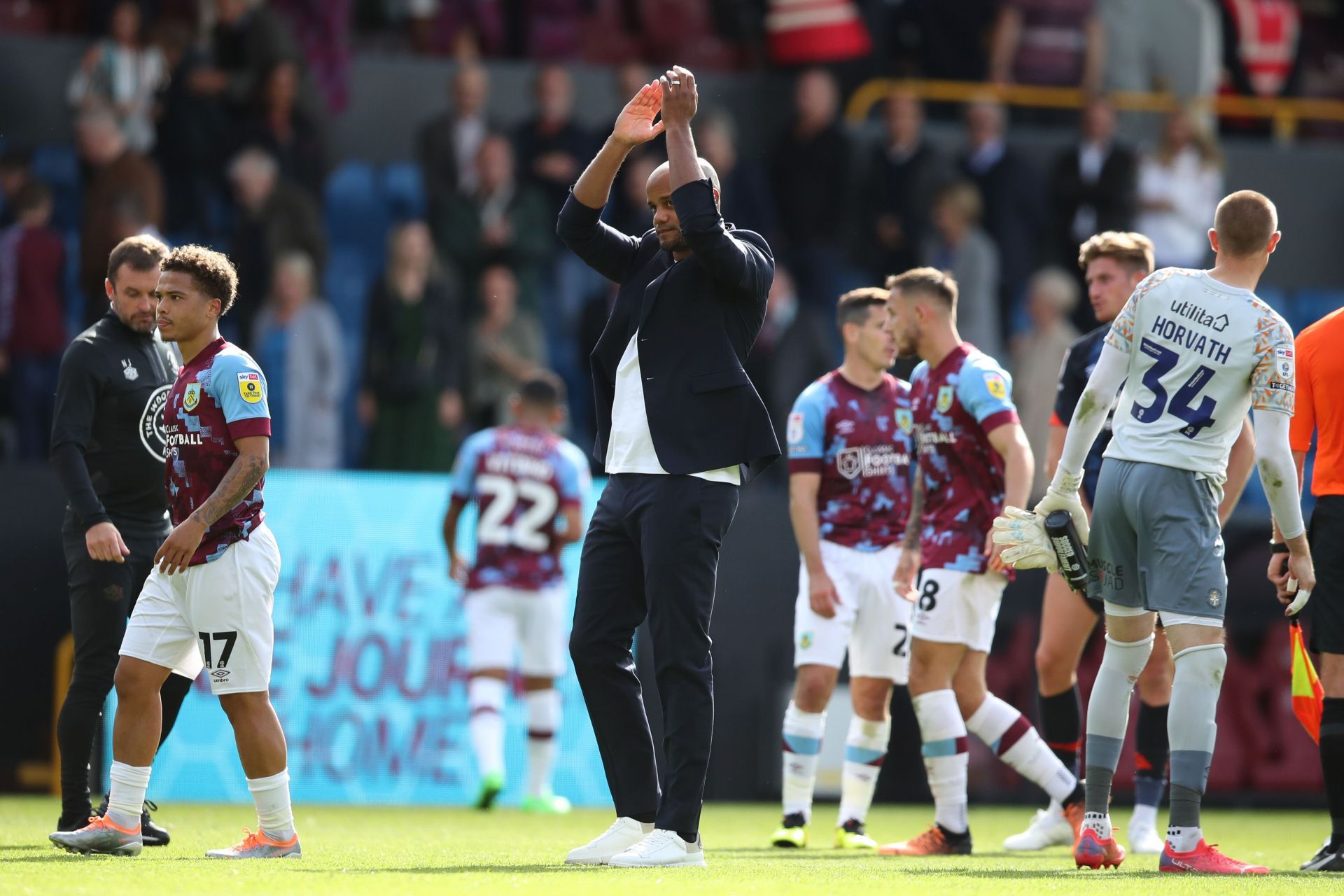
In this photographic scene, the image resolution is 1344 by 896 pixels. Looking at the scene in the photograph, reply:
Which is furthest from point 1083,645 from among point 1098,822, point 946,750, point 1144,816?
point 1098,822

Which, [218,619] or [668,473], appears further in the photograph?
[218,619]

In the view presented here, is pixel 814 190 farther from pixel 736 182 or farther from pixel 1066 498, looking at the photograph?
→ pixel 1066 498

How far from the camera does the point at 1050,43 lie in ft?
55.6

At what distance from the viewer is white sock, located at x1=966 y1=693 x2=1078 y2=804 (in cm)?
798

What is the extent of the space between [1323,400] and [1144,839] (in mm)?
2255

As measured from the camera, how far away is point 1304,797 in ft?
41.6

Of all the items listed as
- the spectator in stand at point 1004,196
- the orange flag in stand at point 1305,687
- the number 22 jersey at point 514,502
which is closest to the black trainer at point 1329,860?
the orange flag in stand at point 1305,687

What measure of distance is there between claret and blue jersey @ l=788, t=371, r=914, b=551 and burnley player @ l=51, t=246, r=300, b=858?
3022mm

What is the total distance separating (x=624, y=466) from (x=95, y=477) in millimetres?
2392

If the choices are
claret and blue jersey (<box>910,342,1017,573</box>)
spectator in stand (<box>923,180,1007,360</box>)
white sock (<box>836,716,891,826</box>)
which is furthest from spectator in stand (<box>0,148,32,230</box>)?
claret and blue jersey (<box>910,342,1017,573</box>)

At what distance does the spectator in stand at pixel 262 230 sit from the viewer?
43.8 ft

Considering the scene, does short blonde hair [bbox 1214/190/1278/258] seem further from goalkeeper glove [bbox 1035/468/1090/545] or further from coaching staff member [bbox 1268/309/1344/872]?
goalkeeper glove [bbox 1035/468/1090/545]

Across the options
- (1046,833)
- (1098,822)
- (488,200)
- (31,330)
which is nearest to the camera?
(1098,822)

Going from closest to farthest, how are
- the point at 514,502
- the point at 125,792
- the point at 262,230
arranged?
the point at 125,792 → the point at 514,502 → the point at 262,230
